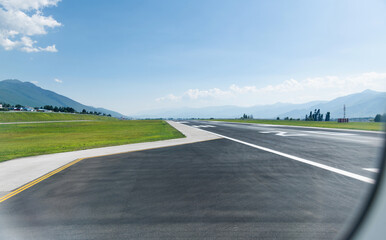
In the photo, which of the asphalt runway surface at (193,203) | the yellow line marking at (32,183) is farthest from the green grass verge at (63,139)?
the asphalt runway surface at (193,203)

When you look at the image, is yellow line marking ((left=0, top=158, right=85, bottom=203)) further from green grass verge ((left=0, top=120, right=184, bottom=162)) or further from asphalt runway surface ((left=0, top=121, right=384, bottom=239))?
green grass verge ((left=0, top=120, right=184, bottom=162))

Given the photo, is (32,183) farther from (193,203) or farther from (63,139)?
(63,139)

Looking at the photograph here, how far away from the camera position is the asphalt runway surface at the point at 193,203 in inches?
143

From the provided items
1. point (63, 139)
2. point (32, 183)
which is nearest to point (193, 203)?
point (32, 183)

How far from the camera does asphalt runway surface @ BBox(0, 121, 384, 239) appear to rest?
143 inches

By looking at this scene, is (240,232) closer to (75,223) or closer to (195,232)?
(195,232)

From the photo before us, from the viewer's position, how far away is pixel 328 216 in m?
3.88

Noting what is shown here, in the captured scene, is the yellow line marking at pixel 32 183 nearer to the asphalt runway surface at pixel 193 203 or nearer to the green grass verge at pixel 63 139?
the asphalt runway surface at pixel 193 203

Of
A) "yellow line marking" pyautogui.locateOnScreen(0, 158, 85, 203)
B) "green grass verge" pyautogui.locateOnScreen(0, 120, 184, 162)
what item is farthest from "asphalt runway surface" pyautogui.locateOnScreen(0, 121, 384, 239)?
"green grass verge" pyautogui.locateOnScreen(0, 120, 184, 162)

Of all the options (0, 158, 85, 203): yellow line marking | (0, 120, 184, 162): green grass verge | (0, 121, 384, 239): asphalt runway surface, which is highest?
(0, 121, 384, 239): asphalt runway surface

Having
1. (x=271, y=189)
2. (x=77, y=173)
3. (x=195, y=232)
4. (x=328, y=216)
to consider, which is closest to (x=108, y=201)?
(x=195, y=232)

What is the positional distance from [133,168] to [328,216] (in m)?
6.42

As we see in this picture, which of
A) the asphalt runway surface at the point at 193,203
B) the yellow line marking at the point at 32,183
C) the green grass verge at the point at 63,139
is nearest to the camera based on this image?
the asphalt runway surface at the point at 193,203

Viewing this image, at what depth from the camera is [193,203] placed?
4723mm
